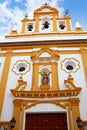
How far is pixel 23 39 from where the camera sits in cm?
1723

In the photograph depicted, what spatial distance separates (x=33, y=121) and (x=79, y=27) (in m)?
9.15

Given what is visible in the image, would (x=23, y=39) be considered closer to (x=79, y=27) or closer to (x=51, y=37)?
(x=51, y=37)

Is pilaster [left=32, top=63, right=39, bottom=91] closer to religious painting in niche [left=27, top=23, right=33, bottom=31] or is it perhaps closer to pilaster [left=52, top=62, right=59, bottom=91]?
pilaster [left=52, top=62, right=59, bottom=91]

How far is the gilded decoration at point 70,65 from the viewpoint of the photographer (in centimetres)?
1480

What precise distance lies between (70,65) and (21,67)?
3.49m

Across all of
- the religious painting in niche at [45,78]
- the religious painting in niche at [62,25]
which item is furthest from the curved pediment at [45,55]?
the religious painting in niche at [62,25]

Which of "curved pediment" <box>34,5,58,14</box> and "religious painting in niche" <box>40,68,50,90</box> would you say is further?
"curved pediment" <box>34,5,58,14</box>

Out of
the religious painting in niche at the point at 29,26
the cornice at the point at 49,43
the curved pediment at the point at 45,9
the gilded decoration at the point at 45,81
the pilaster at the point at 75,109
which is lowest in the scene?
the pilaster at the point at 75,109

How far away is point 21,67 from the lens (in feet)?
50.8

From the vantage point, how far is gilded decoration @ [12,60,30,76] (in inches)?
587

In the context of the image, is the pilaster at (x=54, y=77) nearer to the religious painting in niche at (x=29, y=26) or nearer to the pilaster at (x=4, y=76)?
the pilaster at (x=4, y=76)

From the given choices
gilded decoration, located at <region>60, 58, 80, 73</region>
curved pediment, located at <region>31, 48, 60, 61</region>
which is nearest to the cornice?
curved pediment, located at <region>31, 48, 60, 61</region>

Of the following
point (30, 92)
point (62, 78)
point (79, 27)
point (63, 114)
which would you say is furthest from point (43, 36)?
point (63, 114)

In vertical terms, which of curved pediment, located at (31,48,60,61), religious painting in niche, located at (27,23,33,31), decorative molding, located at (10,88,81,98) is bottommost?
decorative molding, located at (10,88,81,98)
